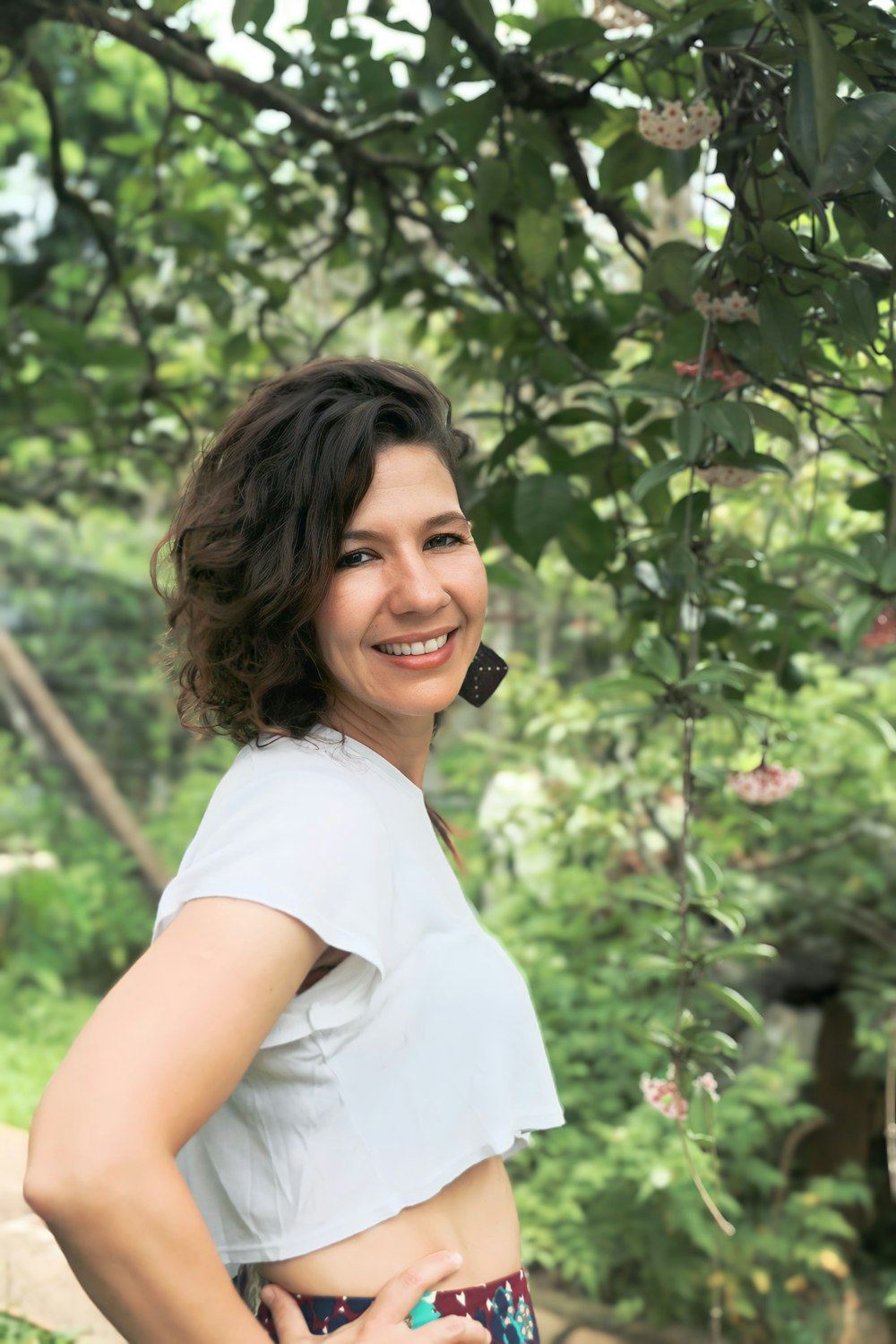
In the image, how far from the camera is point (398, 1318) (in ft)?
2.74

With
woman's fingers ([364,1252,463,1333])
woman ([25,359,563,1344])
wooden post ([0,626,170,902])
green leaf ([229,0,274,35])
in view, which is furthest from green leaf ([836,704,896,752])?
wooden post ([0,626,170,902])

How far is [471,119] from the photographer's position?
5.52 feet

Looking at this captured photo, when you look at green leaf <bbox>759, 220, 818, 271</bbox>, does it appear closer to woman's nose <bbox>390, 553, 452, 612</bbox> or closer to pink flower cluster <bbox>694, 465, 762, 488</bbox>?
pink flower cluster <bbox>694, 465, 762, 488</bbox>

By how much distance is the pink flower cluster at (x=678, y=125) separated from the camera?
4.53ft

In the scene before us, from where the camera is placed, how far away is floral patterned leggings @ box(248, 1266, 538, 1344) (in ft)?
2.86

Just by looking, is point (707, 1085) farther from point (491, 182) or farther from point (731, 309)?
point (491, 182)

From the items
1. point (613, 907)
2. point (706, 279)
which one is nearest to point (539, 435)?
point (706, 279)

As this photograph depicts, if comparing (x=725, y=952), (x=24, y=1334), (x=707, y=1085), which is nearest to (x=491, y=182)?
(x=725, y=952)

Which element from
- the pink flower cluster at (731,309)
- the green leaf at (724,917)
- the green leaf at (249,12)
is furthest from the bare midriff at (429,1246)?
the green leaf at (249,12)

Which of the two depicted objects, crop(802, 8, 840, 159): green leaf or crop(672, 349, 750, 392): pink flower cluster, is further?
crop(672, 349, 750, 392): pink flower cluster

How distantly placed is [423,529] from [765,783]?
802 millimetres

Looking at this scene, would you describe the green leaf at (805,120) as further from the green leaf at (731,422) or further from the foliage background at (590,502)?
the green leaf at (731,422)

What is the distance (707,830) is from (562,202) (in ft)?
6.60

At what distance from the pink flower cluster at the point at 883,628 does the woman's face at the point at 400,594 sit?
601 mm
